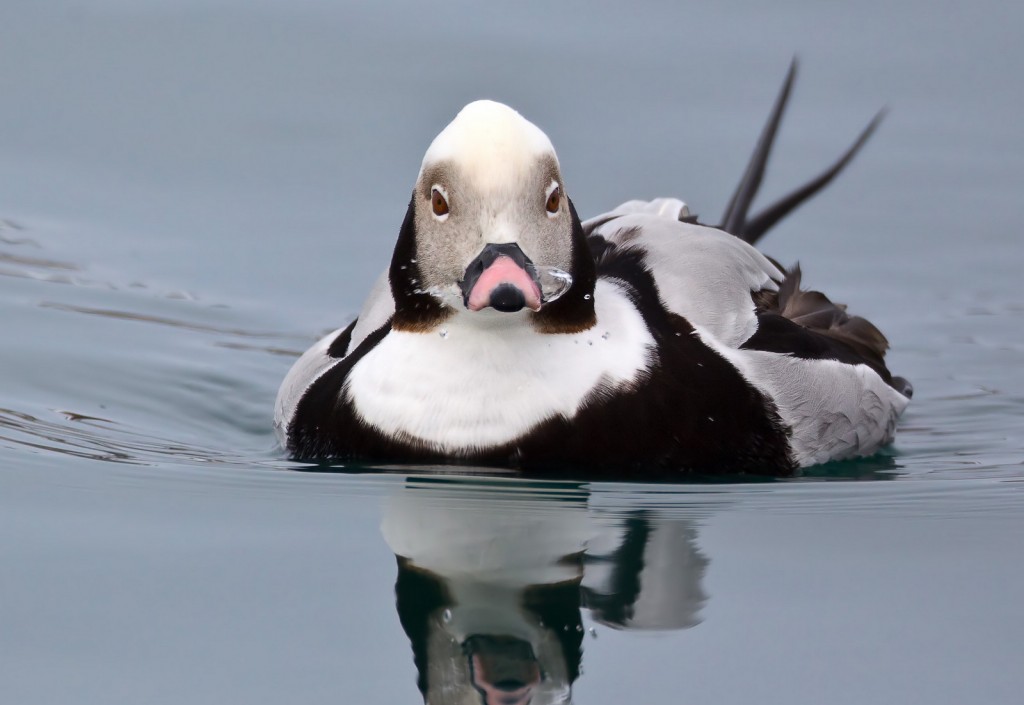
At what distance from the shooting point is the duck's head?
15.5 ft

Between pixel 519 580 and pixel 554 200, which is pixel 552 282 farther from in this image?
pixel 519 580

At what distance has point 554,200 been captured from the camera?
4.89 m

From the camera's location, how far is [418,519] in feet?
15.2

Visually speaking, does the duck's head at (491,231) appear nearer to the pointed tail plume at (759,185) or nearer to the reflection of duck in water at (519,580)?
the reflection of duck in water at (519,580)

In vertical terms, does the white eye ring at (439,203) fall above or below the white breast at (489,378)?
above

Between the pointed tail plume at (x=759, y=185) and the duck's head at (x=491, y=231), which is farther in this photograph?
the pointed tail plume at (x=759, y=185)

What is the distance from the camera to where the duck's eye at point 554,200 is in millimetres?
4867

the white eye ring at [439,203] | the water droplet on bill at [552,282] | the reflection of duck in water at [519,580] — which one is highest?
the white eye ring at [439,203]

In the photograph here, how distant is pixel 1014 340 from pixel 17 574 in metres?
5.38

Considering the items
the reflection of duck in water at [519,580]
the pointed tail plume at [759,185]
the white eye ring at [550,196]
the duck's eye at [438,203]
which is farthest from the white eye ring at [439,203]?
the pointed tail plume at [759,185]

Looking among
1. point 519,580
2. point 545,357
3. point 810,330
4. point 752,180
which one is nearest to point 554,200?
point 545,357

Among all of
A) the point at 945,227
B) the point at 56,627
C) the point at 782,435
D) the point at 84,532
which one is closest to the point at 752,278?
the point at 782,435

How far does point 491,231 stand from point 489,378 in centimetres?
46

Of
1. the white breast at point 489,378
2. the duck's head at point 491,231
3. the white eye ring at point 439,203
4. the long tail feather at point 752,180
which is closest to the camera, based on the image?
the duck's head at point 491,231
